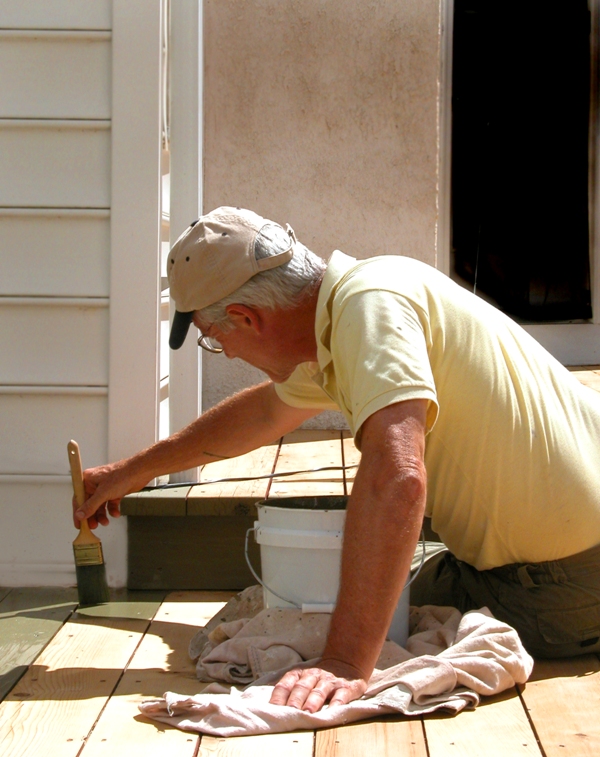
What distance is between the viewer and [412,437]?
71.6 inches

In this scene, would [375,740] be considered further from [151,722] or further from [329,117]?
[329,117]

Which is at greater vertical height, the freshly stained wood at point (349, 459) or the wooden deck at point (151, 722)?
the freshly stained wood at point (349, 459)

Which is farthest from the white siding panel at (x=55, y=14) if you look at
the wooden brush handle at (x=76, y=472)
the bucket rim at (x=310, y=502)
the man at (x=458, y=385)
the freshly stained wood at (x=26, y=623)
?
the freshly stained wood at (x=26, y=623)

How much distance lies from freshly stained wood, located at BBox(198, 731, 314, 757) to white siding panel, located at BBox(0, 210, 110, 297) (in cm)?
165

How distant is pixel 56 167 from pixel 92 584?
4.27 ft

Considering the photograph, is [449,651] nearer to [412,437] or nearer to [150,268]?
[412,437]

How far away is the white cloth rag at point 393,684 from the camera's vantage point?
1.74 metres

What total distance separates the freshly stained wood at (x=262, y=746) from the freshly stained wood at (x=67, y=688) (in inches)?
10.0

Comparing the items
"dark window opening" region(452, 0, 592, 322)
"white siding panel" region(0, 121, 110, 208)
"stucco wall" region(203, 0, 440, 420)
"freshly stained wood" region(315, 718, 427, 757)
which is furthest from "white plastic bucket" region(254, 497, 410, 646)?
"dark window opening" region(452, 0, 592, 322)

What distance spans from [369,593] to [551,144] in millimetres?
3884

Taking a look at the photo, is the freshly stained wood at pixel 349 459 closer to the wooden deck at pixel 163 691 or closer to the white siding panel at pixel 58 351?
the wooden deck at pixel 163 691

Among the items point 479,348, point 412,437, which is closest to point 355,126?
point 479,348

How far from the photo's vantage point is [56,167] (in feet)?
9.85

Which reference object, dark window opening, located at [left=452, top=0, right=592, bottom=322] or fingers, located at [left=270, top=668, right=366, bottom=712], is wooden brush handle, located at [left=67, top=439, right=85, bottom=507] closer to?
fingers, located at [left=270, top=668, right=366, bottom=712]
